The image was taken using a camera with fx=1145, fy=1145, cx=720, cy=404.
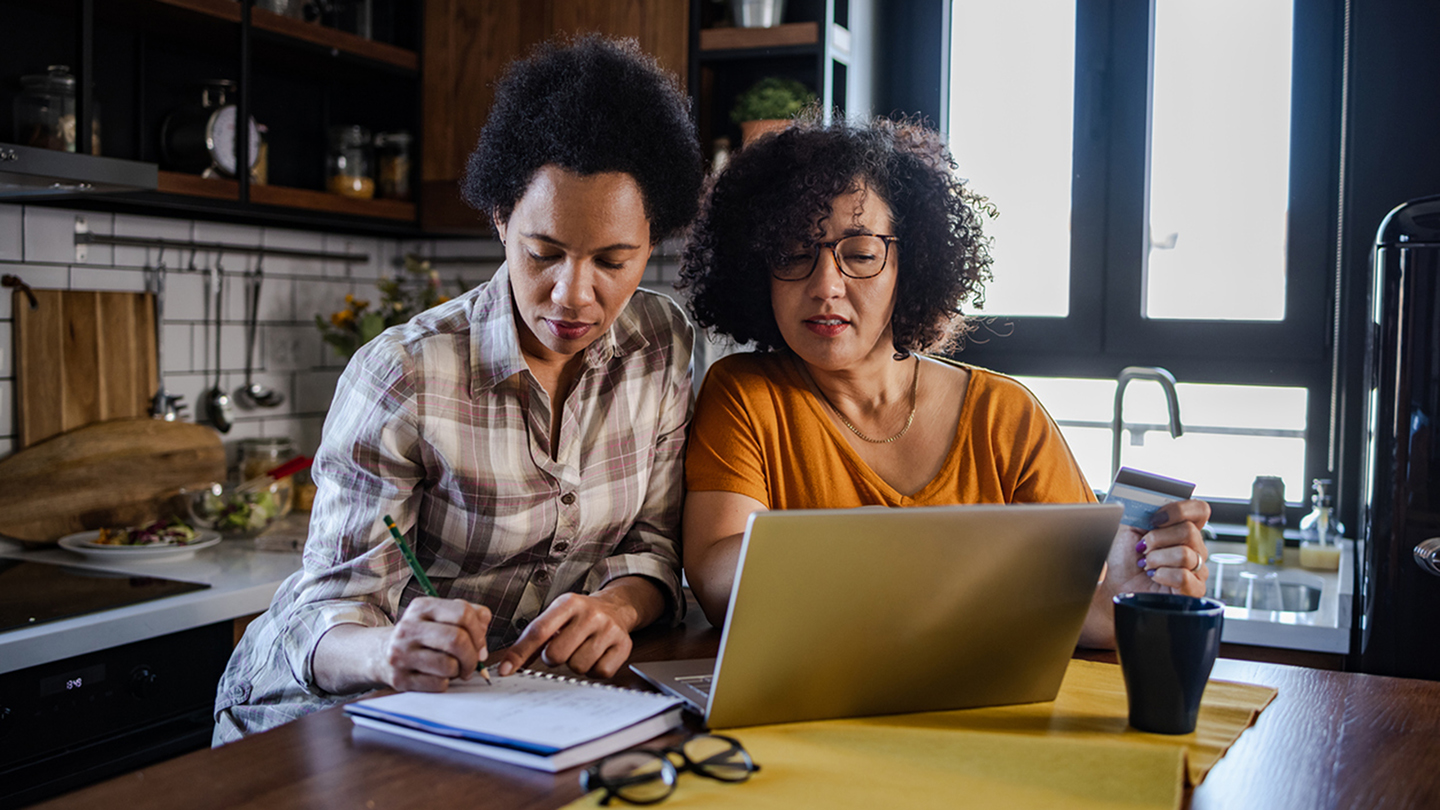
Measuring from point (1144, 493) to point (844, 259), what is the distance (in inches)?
19.2

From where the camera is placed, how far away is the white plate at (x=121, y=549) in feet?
7.30

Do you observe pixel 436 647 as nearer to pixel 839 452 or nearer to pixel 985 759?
pixel 985 759

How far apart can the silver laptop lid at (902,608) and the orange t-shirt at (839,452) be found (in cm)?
48


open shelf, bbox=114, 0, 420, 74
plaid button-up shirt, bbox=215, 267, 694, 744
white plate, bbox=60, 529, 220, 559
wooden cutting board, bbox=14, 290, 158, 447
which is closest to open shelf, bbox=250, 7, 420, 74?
open shelf, bbox=114, 0, 420, 74

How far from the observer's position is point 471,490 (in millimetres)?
1321

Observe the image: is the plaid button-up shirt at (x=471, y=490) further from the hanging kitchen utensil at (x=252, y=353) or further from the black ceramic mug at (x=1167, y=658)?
the hanging kitchen utensil at (x=252, y=353)

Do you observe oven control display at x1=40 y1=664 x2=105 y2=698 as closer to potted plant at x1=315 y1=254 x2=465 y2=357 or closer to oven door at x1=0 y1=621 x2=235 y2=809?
oven door at x1=0 y1=621 x2=235 y2=809

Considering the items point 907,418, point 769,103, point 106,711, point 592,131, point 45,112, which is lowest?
point 106,711

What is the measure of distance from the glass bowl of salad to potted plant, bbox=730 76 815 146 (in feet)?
4.50

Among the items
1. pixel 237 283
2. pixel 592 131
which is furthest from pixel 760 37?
pixel 592 131

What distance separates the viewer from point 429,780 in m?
0.77

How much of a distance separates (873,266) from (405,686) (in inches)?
31.7

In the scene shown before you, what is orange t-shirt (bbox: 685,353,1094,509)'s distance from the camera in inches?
57.1

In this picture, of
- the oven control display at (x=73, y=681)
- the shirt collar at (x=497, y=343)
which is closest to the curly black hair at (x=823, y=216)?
the shirt collar at (x=497, y=343)
